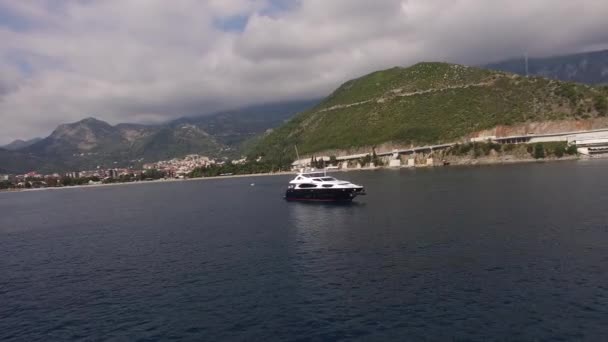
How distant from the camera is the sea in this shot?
27.1 metres

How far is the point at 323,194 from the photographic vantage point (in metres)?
94.3

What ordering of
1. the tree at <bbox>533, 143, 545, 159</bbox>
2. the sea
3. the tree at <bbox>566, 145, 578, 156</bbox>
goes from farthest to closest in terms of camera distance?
1. the tree at <bbox>533, 143, 545, 159</bbox>
2. the tree at <bbox>566, 145, 578, 156</bbox>
3. the sea

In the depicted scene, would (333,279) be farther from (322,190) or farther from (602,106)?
(602,106)

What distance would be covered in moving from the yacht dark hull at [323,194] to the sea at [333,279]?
1987 centimetres

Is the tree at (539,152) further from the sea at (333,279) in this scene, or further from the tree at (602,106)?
the sea at (333,279)

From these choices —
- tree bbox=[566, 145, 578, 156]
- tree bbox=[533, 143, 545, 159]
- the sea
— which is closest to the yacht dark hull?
the sea

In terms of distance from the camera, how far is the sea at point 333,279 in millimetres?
27078

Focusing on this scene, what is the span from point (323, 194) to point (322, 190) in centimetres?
94

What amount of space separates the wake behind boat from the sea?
19997mm

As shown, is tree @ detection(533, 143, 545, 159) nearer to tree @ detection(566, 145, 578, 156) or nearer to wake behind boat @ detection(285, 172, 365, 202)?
tree @ detection(566, 145, 578, 156)

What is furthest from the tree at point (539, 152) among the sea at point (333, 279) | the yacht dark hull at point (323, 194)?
the yacht dark hull at point (323, 194)

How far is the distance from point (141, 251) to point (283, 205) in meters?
44.5

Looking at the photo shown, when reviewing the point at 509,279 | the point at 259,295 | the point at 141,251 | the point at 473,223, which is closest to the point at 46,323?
the point at 259,295

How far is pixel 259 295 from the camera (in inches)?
1329
